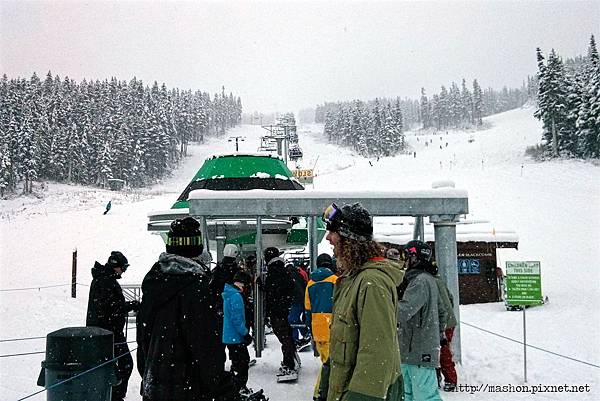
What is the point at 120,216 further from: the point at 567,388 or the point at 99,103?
the point at 99,103

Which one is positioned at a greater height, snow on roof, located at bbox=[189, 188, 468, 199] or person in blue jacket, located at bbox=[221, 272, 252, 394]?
snow on roof, located at bbox=[189, 188, 468, 199]

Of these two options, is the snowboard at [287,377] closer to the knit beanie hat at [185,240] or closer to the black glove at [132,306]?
the black glove at [132,306]

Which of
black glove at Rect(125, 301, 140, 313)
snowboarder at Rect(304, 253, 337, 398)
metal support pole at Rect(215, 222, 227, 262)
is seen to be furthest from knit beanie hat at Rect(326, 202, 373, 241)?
metal support pole at Rect(215, 222, 227, 262)

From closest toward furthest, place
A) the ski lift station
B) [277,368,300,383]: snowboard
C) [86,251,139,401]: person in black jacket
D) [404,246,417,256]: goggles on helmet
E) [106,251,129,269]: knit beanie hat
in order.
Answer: [404,246,417,256]: goggles on helmet
[86,251,139,401]: person in black jacket
[106,251,129,269]: knit beanie hat
[277,368,300,383]: snowboard
the ski lift station

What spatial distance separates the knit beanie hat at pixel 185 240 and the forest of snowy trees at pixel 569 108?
5141 centimetres

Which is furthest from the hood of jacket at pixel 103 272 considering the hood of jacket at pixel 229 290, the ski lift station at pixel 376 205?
the ski lift station at pixel 376 205

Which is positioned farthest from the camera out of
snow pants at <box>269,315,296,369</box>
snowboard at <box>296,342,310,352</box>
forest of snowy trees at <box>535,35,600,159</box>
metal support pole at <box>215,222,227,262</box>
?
→ forest of snowy trees at <box>535,35,600,159</box>

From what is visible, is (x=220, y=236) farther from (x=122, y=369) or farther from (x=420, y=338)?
(x=420, y=338)

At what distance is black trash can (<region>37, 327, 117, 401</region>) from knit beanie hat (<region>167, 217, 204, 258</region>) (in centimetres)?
166

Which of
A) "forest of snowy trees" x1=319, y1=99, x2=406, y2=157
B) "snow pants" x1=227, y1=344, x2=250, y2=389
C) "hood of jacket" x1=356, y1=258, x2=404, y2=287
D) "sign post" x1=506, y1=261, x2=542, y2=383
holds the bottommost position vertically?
"snow pants" x1=227, y1=344, x2=250, y2=389

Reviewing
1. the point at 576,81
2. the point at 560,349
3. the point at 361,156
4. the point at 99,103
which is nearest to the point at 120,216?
the point at 560,349

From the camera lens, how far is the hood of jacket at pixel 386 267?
2.74 meters

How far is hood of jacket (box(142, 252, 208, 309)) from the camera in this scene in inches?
111

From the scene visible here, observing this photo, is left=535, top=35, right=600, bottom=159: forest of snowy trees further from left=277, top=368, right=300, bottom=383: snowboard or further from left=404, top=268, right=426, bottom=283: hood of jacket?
left=404, top=268, right=426, bottom=283: hood of jacket
